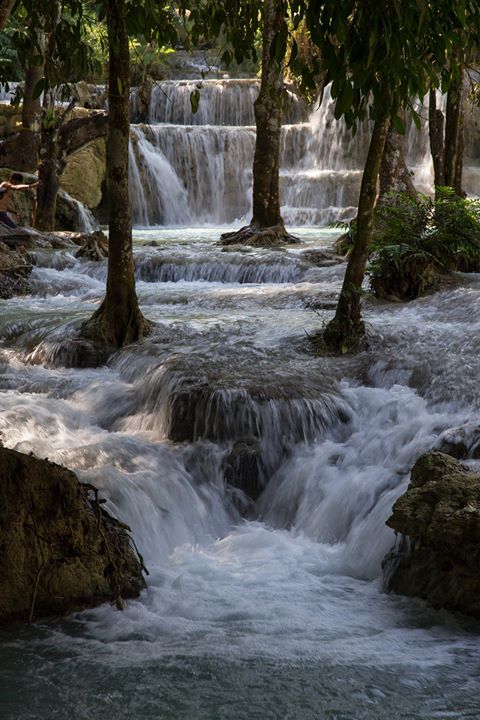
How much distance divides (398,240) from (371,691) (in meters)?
8.59

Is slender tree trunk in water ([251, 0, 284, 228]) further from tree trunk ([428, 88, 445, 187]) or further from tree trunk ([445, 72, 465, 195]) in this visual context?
tree trunk ([445, 72, 465, 195])

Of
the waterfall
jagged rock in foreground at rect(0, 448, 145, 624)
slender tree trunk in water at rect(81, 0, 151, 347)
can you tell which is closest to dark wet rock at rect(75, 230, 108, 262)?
slender tree trunk in water at rect(81, 0, 151, 347)

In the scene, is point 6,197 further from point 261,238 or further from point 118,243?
point 118,243

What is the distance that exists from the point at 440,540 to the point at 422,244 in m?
7.50

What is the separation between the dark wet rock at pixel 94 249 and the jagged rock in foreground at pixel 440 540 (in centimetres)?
1165

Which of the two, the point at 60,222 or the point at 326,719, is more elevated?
the point at 60,222

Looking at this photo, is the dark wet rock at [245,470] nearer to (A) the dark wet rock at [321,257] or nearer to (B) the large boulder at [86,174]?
(A) the dark wet rock at [321,257]

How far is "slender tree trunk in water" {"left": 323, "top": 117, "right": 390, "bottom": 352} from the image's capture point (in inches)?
386

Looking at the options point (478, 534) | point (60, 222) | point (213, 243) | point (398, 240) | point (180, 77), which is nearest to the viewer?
point (478, 534)

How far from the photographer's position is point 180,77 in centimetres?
3828

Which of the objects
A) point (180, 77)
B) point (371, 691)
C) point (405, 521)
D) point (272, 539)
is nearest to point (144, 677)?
point (371, 691)

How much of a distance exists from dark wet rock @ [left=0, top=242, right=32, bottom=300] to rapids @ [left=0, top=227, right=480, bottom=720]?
2.92 feet

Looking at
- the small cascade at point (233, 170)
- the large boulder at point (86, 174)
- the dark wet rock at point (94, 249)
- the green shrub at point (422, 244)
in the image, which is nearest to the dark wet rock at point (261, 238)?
the dark wet rock at point (94, 249)

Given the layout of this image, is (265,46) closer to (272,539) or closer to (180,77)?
(272,539)
